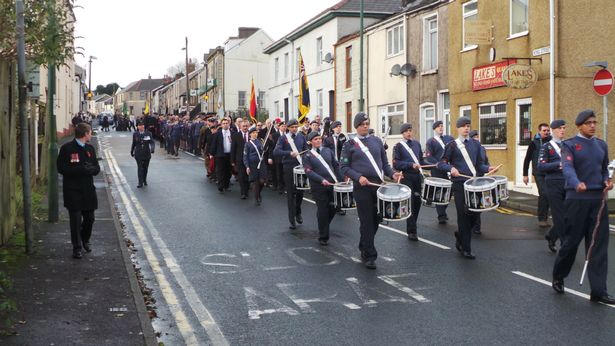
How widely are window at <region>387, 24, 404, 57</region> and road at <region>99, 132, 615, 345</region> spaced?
1653 centimetres

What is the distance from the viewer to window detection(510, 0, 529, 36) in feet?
71.2

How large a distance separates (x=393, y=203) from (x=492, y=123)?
14482 mm

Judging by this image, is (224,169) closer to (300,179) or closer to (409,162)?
(300,179)

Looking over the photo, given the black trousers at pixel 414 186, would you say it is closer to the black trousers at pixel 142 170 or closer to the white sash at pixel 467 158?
the white sash at pixel 467 158

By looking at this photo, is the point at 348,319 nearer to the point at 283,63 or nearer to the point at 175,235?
the point at 175,235

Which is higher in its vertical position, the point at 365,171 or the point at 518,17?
the point at 518,17

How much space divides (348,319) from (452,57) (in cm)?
1965

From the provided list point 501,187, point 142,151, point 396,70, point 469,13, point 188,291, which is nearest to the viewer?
point 188,291

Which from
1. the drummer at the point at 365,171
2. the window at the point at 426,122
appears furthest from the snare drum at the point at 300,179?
the window at the point at 426,122

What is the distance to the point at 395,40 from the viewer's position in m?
31.1

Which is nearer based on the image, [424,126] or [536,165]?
[536,165]

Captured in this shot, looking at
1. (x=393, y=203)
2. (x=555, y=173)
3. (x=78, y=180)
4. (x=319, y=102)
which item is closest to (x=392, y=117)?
(x=319, y=102)

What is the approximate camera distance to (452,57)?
25.5 meters

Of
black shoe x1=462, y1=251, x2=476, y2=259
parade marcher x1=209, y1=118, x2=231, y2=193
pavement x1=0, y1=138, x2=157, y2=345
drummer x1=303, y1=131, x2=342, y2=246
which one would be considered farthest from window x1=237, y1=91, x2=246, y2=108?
black shoe x1=462, y1=251, x2=476, y2=259
